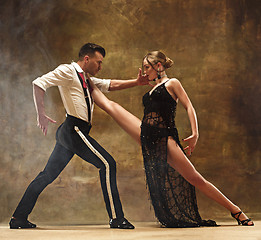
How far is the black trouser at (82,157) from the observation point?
2893 mm

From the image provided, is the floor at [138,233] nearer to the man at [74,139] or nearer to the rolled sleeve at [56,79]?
the man at [74,139]

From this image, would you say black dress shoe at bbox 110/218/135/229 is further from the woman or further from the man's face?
the man's face

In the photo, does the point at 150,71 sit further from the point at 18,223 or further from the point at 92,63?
the point at 18,223

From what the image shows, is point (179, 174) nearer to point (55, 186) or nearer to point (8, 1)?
point (55, 186)

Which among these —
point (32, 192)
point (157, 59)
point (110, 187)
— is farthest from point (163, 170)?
point (32, 192)

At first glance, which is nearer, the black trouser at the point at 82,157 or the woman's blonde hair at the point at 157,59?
the black trouser at the point at 82,157

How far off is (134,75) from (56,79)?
0.86 meters

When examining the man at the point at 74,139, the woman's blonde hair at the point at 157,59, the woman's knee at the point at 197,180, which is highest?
the woman's blonde hair at the point at 157,59

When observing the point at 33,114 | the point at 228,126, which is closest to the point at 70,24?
the point at 33,114

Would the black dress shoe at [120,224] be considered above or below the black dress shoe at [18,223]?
below

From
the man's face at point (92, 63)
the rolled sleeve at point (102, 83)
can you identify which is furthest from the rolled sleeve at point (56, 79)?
the rolled sleeve at point (102, 83)

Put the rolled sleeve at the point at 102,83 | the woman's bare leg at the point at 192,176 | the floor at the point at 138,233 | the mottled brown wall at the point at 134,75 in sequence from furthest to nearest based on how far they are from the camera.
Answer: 1. the mottled brown wall at the point at 134,75
2. the rolled sleeve at the point at 102,83
3. the woman's bare leg at the point at 192,176
4. the floor at the point at 138,233

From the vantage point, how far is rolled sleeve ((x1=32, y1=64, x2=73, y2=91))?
9.92 feet

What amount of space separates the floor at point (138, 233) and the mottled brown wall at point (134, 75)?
26.0 inches
